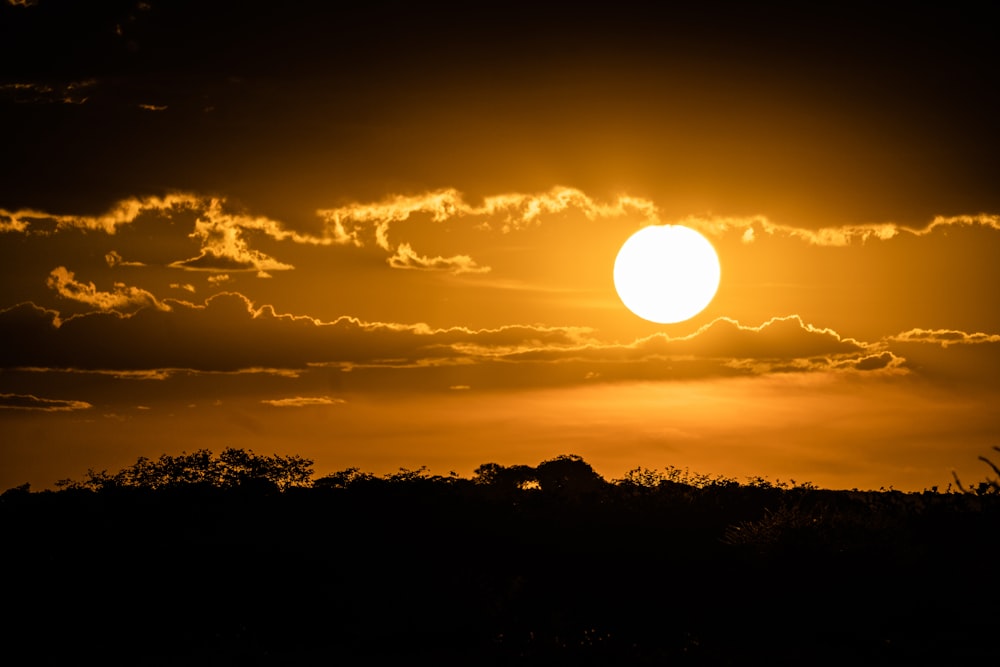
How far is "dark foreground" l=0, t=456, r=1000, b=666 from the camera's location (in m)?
31.1

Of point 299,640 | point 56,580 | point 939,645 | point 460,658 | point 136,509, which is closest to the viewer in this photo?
point 939,645

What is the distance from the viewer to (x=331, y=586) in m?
39.3

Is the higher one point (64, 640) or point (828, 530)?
point (828, 530)

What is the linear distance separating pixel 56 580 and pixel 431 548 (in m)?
15.4

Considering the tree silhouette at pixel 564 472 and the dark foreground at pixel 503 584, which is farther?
the tree silhouette at pixel 564 472

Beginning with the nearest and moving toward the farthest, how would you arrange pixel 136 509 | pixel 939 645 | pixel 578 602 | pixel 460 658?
pixel 939 645 < pixel 460 658 < pixel 578 602 < pixel 136 509

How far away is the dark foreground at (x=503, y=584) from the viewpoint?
31109 mm

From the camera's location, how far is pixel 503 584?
39.2m

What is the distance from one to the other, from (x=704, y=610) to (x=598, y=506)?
1687 cm

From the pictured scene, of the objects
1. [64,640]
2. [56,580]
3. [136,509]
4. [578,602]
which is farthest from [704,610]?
[136,509]

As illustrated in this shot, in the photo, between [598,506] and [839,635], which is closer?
[839,635]

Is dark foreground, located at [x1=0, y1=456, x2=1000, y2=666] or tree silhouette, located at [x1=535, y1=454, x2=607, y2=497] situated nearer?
dark foreground, located at [x1=0, y1=456, x2=1000, y2=666]

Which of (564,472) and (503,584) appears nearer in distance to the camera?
(503,584)

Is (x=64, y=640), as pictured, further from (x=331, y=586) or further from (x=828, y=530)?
(x=828, y=530)
